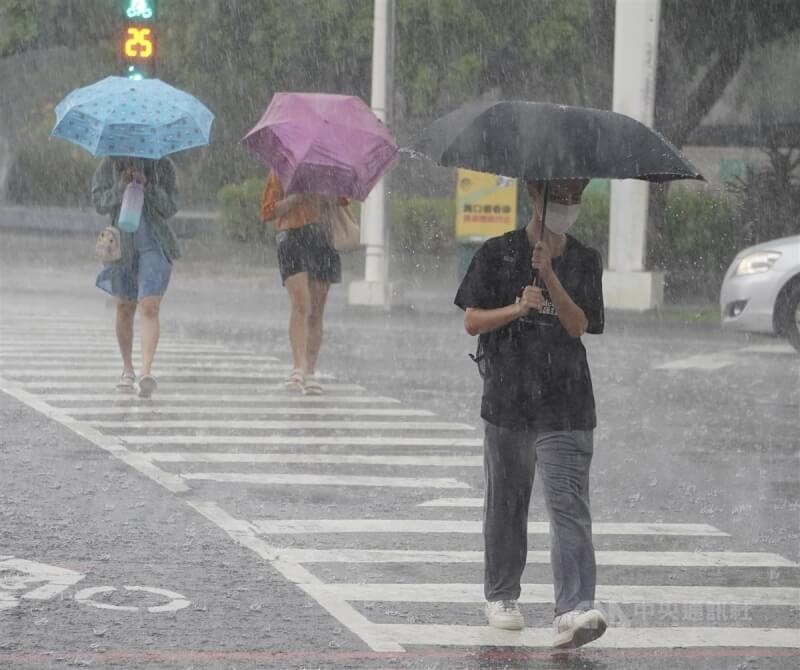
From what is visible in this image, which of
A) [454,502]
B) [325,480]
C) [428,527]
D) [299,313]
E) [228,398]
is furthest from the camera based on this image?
[299,313]

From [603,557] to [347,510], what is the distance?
4.79 feet

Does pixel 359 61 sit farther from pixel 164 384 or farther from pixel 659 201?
pixel 164 384

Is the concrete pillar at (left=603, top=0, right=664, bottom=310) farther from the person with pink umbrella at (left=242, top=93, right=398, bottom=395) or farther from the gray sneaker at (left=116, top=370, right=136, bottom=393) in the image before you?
the gray sneaker at (left=116, top=370, right=136, bottom=393)

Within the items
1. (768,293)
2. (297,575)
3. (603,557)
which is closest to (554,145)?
(297,575)

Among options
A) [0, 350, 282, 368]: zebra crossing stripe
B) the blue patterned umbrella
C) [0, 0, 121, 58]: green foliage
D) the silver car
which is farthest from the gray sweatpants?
[0, 0, 121, 58]: green foliage

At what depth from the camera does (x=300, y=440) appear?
1093 cm

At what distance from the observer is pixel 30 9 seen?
3206 cm

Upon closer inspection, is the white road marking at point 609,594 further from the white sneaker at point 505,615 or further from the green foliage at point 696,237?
the green foliage at point 696,237

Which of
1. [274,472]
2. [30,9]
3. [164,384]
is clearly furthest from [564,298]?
[30,9]

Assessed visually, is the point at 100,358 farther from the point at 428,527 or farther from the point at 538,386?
the point at 538,386

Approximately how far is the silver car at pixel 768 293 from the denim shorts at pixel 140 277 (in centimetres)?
631

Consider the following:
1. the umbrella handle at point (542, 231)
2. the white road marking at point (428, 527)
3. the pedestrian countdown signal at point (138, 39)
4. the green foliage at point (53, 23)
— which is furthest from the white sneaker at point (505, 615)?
the green foliage at point (53, 23)

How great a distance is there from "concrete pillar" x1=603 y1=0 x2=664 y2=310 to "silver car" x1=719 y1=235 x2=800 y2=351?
5.11m

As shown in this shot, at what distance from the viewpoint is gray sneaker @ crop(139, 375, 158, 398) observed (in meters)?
12.5
